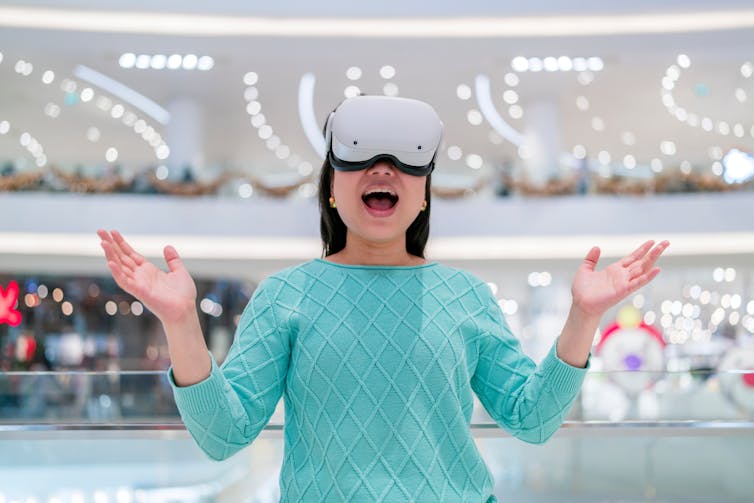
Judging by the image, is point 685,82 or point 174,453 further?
point 685,82

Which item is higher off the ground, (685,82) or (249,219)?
(685,82)

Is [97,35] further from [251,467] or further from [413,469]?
[413,469]

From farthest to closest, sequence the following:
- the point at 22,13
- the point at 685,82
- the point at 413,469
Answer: the point at 685,82 → the point at 22,13 → the point at 413,469

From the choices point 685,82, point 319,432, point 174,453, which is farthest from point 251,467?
point 685,82

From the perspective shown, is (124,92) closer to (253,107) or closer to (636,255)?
(253,107)

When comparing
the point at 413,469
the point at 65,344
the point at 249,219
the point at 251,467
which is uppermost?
the point at 413,469

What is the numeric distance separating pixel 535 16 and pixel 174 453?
46.3 ft

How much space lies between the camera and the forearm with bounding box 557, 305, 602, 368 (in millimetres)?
1694

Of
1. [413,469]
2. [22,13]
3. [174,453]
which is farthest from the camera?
[22,13]

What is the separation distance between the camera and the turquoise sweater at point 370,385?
1655 millimetres

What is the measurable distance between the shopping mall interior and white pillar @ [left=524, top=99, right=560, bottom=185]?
4 centimetres

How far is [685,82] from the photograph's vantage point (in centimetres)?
1953

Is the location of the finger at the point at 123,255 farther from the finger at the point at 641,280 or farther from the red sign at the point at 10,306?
the red sign at the point at 10,306

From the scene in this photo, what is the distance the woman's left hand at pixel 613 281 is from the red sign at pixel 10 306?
1801 centimetres
